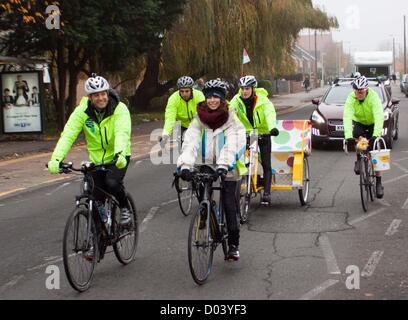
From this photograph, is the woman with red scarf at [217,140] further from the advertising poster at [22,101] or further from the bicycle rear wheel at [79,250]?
the advertising poster at [22,101]

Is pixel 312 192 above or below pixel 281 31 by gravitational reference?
below

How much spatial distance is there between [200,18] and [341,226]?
2116 centimetres

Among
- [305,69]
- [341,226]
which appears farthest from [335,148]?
[305,69]

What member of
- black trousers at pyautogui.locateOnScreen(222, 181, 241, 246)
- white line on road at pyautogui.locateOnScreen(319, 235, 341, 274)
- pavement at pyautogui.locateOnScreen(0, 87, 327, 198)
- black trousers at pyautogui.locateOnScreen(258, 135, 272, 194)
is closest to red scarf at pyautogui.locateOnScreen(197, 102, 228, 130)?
black trousers at pyautogui.locateOnScreen(222, 181, 241, 246)

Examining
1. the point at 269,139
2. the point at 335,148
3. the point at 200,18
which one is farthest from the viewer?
the point at 200,18

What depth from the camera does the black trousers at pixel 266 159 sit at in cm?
896

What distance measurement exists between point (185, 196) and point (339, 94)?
9956mm

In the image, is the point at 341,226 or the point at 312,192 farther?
the point at 312,192

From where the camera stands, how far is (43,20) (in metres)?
19.0

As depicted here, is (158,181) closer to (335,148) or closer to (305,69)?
(335,148)

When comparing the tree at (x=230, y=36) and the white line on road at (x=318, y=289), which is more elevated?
the tree at (x=230, y=36)

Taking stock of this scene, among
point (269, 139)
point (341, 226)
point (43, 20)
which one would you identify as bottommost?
point (341, 226)

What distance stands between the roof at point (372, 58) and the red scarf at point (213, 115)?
39.1 meters

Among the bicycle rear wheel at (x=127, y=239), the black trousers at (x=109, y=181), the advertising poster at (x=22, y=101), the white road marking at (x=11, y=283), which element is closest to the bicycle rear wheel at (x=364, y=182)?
the bicycle rear wheel at (x=127, y=239)
